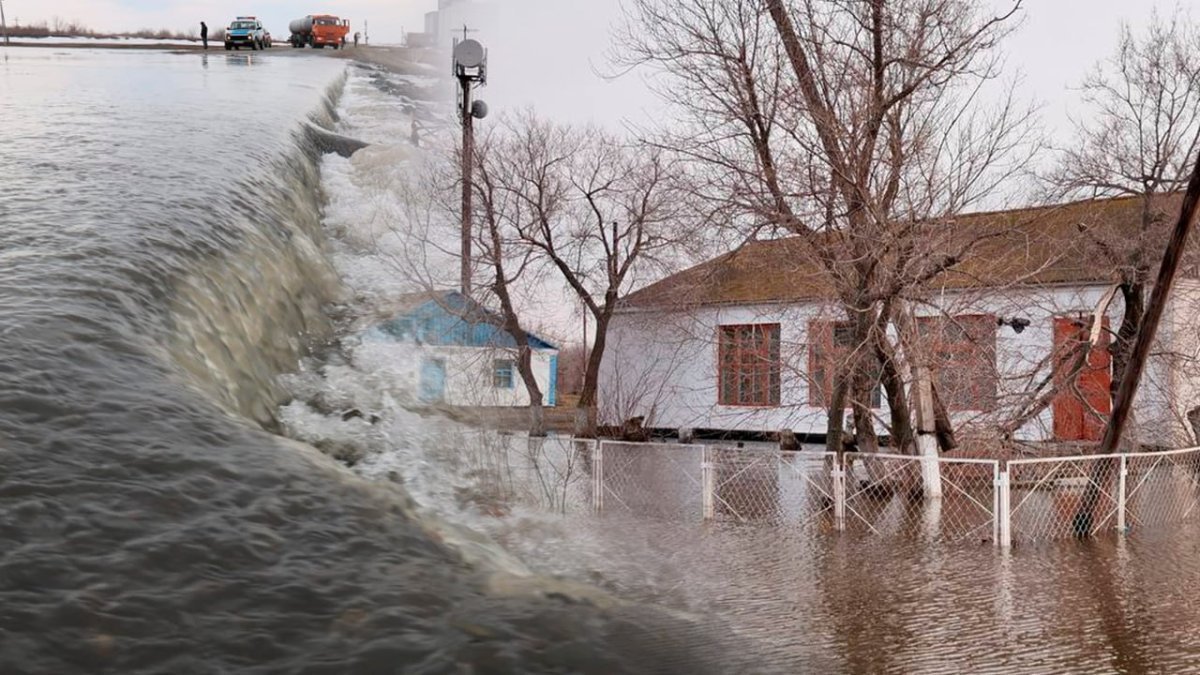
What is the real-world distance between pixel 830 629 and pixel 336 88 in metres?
10.4

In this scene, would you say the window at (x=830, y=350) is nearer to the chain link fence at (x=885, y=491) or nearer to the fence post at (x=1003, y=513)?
the chain link fence at (x=885, y=491)

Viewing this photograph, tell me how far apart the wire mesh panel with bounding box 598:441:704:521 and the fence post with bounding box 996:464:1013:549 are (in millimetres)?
3018

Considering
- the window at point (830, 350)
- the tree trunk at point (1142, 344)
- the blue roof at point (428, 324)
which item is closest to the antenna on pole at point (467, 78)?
the blue roof at point (428, 324)

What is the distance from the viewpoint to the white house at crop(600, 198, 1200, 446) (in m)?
12.7

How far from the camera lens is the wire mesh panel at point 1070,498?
1028cm

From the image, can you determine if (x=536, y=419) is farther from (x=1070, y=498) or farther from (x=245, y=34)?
(x=245, y=34)

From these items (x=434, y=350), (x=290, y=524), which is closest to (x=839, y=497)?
(x=434, y=350)

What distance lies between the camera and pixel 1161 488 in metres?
11.6

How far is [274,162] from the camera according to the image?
709 centimetres

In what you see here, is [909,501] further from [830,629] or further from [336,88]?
[336,88]

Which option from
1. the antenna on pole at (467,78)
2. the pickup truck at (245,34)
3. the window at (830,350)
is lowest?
the window at (830,350)

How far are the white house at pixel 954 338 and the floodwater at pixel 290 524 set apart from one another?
353cm

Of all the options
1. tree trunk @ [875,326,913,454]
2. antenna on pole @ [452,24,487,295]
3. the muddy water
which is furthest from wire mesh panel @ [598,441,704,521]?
the muddy water

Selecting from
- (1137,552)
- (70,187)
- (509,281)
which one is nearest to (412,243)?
(70,187)
